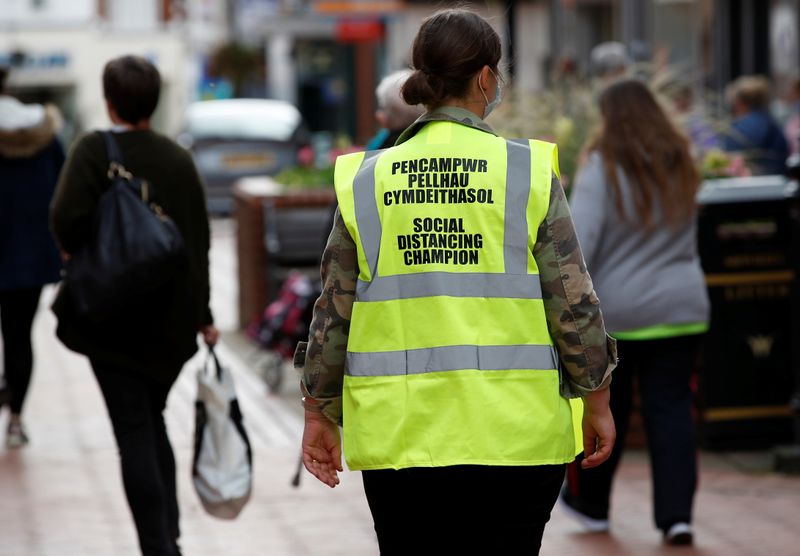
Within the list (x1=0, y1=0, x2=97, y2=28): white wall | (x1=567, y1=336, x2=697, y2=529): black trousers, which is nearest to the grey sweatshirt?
(x1=567, y1=336, x2=697, y2=529): black trousers

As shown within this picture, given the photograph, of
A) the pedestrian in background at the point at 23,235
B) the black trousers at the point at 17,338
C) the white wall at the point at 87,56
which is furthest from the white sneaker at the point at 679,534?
the white wall at the point at 87,56

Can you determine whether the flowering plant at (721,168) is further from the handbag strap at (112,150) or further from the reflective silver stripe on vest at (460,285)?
the reflective silver stripe on vest at (460,285)

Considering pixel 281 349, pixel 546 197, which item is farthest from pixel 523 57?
pixel 546 197

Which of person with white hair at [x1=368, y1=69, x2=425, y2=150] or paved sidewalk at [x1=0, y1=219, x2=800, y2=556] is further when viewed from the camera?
paved sidewalk at [x1=0, y1=219, x2=800, y2=556]

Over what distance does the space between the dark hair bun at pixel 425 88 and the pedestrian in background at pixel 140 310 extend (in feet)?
6.32

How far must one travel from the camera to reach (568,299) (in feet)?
10.6

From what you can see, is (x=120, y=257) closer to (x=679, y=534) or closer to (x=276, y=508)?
(x=276, y=508)

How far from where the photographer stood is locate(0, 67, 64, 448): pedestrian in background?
7.88m

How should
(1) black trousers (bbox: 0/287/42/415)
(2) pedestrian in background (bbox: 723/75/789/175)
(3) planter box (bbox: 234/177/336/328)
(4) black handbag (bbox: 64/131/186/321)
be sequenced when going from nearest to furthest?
(4) black handbag (bbox: 64/131/186/321) → (1) black trousers (bbox: 0/287/42/415) → (3) planter box (bbox: 234/177/336/328) → (2) pedestrian in background (bbox: 723/75/789/175)

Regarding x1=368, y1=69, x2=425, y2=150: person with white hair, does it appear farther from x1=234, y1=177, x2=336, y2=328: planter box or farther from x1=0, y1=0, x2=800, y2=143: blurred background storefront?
x1=0, y1=0, x2=800, y2=143: blurred background storefront

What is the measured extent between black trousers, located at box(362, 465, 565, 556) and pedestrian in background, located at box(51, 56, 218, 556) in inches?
77.6

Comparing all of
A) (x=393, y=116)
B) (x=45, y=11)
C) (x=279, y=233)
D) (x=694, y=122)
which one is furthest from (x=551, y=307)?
(x=45, y=11)

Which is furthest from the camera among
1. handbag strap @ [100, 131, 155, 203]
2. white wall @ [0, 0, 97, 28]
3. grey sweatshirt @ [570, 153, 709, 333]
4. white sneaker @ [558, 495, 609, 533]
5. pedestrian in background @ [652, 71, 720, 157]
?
white wall @ [0, 0, 97, 28]

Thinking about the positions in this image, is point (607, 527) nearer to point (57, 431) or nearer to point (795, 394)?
point (795, 394)
